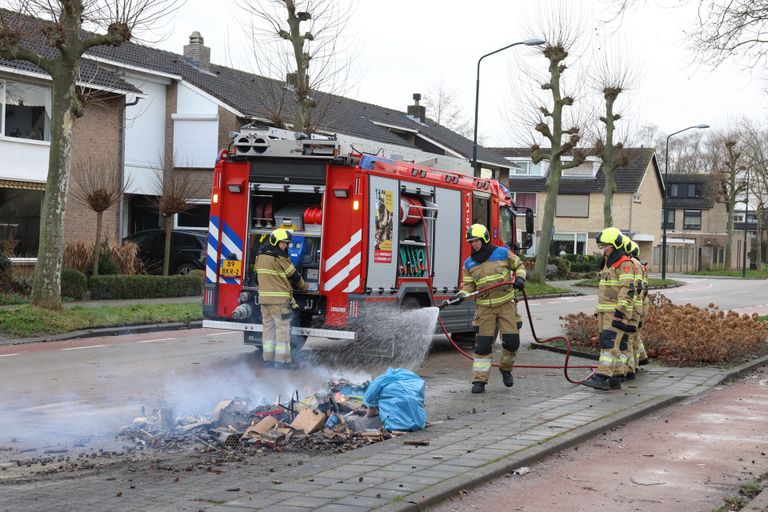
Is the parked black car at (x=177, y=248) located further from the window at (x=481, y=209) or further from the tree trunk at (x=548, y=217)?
the window at (x=481, y=209)

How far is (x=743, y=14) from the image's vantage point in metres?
→ 15.0

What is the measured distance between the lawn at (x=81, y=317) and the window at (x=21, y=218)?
7.44 m

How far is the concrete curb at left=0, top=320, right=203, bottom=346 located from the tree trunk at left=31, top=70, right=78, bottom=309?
936 mm

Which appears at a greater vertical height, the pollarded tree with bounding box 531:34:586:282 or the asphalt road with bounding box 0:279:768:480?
the pollarded tree with bounding box 531:34:586:282

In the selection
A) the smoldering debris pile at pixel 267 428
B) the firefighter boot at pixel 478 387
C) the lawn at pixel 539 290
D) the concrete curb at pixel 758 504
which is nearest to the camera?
the concrete curb at pixel 758 504

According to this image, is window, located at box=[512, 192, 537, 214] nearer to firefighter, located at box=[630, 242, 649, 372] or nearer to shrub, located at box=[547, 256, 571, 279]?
shrub, located at box=[547, 256, 571, 279]

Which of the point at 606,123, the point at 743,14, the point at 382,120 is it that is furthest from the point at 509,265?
the point at 382,120

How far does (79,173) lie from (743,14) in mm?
18304

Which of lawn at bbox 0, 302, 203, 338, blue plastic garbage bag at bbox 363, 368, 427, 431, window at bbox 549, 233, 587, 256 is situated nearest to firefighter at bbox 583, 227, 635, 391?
blue plastic garbage bag at bbox 363, 368, 427, 431

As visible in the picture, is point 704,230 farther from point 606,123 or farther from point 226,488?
point 226,488

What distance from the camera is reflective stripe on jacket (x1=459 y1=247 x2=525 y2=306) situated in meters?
10.2

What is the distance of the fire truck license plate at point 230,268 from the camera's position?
12.4 meters

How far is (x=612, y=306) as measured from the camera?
35.1 feet

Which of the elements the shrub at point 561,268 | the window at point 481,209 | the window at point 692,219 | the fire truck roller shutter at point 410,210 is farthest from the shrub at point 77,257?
the window at point 692,219
